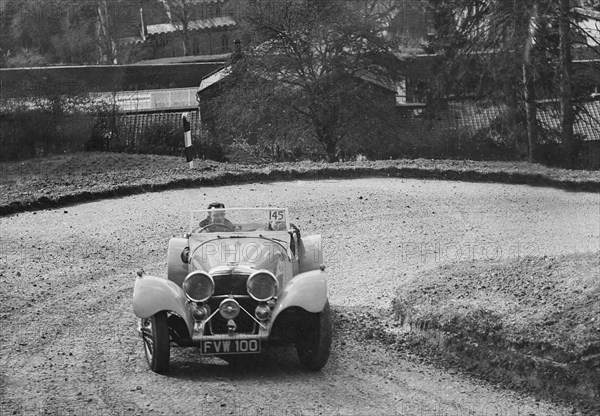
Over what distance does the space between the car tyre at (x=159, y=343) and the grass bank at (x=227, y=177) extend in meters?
10.5

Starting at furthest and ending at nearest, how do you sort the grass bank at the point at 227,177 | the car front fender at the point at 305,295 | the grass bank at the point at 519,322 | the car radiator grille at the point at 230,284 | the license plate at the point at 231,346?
the grass bank at the point at 227,177
the car radiator grille at the point at 230,284
the car front fender at the point at 305,295
the license plate at the point at 231,346
the grass bank at the point at 519,322

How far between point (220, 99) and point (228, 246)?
28.8m

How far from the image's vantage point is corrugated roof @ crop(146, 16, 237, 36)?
8400 centimetres

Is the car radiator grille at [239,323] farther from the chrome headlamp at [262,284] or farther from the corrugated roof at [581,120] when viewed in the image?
the corrugated roof at [581,120]

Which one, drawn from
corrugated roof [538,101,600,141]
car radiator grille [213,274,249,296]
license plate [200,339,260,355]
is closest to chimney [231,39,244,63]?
corrugated roof [538,101,600,141]

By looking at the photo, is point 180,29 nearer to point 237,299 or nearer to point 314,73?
point 314,73

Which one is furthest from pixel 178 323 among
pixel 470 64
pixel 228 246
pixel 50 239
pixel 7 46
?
pixel 7 46

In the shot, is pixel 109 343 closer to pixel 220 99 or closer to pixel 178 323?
pixel 178 323

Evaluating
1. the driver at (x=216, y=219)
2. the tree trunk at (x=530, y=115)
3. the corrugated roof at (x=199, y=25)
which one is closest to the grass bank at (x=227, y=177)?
the driver at (x=216, y=219)

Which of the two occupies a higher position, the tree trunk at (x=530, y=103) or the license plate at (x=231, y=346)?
the tree trunk at (x=530, y=103)

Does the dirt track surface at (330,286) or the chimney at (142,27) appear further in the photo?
the chimney at (142,27)

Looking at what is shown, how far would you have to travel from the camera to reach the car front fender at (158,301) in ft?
34.6

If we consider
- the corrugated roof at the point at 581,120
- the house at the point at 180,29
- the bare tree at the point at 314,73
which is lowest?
the corrugated roof at the point at 581,120

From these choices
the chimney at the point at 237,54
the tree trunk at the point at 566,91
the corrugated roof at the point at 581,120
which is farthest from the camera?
the corrugated roof at the point at 581,120
